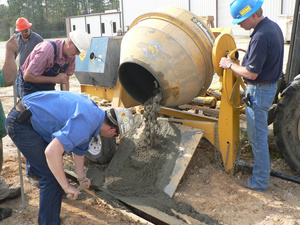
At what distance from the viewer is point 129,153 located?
165 inches

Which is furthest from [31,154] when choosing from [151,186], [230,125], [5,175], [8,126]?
[230,125]

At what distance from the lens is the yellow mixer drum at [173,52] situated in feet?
12.0

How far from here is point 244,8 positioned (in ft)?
10.8

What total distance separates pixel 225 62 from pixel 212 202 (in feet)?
5.18

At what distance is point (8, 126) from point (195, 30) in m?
2.36

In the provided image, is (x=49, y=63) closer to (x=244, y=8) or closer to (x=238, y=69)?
(x=238, y=69)

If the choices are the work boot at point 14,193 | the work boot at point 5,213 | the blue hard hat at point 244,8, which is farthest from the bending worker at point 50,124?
the blue hard hat at point 244,8

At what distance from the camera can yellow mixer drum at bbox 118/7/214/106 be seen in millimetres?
3658

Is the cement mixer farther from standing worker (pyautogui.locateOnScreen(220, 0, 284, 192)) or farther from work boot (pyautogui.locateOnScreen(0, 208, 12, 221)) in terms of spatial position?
work boot (pyautogui.locateOnScreen(0, 208, 12, 221))

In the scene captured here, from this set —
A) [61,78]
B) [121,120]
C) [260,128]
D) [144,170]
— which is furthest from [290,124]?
[61,78]

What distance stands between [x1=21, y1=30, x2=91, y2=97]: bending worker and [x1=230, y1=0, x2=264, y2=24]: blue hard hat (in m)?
1.86

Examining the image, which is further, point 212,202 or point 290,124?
point 290,124

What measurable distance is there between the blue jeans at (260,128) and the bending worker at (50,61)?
85.7 inches

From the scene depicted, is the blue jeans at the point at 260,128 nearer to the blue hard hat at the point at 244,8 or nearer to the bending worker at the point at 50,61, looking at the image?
the blue hard hat at the point at 244,8
